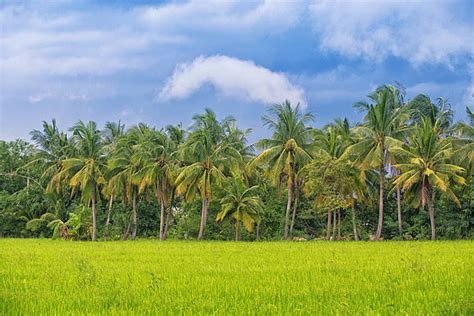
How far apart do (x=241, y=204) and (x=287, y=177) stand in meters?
3.79

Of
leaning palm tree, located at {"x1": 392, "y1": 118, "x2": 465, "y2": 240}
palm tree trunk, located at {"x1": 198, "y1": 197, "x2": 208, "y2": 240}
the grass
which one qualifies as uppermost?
leaning palm tree, located at {"x1": 392, "y1": 118, "x2": 465, "y2": 240}

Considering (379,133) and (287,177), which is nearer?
(379,133)

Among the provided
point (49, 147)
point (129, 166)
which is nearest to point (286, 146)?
point (129, 166)

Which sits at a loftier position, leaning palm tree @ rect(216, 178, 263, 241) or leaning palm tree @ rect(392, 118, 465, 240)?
leaning palm tree @ rect(392, 118, 465, 240)

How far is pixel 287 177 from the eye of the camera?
111 ft

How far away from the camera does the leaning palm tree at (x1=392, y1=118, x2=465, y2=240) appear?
28453 millimetres

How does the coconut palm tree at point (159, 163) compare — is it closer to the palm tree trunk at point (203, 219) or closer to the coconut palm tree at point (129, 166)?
the coconut palm tree at point (129, 166)

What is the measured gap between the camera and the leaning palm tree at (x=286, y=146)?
1254 inches

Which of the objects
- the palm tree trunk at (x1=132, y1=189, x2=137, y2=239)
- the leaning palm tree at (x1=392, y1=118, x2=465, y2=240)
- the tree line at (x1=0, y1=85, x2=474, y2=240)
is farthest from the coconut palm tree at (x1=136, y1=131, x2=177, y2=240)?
the leaning palm tree at (x1=392, y1=118, x2=465, y2=240)

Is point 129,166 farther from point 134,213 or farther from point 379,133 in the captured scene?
point 379,133

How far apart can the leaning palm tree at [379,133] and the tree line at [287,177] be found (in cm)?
6

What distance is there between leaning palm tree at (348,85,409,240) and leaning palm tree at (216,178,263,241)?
20.5 feet

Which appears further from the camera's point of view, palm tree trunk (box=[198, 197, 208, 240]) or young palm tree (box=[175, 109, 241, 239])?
palm tree trunk (box=[198, 197, 208, 240])

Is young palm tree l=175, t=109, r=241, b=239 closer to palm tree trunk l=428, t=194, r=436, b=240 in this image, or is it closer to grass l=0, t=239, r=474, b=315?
palm tree trunk l=428, t=194, r=436, b=240
